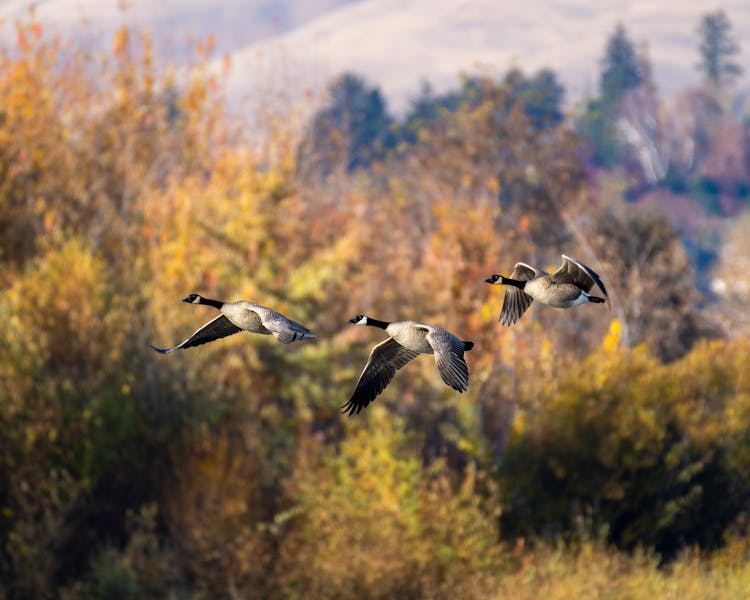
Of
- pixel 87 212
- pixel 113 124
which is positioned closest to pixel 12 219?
pixel 87 212

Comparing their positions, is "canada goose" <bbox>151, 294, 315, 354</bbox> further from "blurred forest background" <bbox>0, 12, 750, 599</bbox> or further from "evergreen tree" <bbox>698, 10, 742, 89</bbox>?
"evergreen tree" <bbox>698, 10, 742, 89</bbox>

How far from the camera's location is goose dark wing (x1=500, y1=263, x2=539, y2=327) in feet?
14.6

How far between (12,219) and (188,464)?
6.46m

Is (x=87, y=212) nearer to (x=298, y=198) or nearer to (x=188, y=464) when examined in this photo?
(x=298, y=198)

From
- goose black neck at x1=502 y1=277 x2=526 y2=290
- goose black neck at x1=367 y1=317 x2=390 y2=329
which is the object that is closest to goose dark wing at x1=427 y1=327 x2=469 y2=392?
goose black neck at x1=367 y1=317 x2=390 y2=329

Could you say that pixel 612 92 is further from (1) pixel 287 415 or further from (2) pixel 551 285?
(2) pixel 551 285

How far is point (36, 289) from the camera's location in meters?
22.1

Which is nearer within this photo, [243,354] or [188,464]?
[188,464]

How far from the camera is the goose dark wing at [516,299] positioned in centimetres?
445

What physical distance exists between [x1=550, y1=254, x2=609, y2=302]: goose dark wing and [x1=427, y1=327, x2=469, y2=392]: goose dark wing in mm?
458

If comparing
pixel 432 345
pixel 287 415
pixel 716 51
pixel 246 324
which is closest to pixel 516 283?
pixel 432 345

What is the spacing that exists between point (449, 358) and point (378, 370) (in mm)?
734

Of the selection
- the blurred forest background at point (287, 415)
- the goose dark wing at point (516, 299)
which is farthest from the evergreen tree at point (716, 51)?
the goose dark wing at point (516, 299)

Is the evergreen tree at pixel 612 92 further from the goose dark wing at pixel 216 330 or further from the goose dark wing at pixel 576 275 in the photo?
the goose dark wing at pixel 216 330
